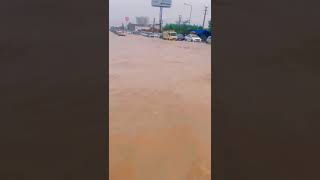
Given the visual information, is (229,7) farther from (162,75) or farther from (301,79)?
(162,75)

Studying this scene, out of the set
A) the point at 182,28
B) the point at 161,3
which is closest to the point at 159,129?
the point at 182,28

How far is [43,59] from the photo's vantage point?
1354mm

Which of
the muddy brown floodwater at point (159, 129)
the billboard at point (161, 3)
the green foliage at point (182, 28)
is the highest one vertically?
the billboard at point (161, 3)

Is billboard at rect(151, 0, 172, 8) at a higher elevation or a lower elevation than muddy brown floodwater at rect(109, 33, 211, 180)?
higher

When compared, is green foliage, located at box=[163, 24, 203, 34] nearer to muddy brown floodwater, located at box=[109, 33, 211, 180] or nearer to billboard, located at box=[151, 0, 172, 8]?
billboard, located at box=[151, 0, 172, 8]

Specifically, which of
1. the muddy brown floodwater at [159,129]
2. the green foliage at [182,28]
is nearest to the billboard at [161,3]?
the green foliage at [182,28]

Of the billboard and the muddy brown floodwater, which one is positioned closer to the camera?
the muddy brown floodwater

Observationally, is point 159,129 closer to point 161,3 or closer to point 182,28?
point 182,28

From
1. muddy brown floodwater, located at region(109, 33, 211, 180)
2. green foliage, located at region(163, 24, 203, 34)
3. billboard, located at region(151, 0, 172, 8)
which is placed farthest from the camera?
billboard, located at region(151, 0, 172, 8)

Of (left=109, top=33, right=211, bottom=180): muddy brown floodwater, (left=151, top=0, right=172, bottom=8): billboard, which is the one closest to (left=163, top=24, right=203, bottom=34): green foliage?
(left=151, top=0, right=172, bottom=8): billboard

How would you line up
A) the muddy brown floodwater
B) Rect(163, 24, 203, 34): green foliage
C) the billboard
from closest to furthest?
the muddy brown floodwater, Rect(163, 24, 203, 34): green foliage, the billboard

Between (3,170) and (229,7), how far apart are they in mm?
1264

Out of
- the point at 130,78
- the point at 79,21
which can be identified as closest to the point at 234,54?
the point at 79,21

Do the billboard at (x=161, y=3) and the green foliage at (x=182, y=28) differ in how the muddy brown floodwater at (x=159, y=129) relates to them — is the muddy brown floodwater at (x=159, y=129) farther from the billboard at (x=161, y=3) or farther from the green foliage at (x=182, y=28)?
the billboard at (x=161, y=3)
